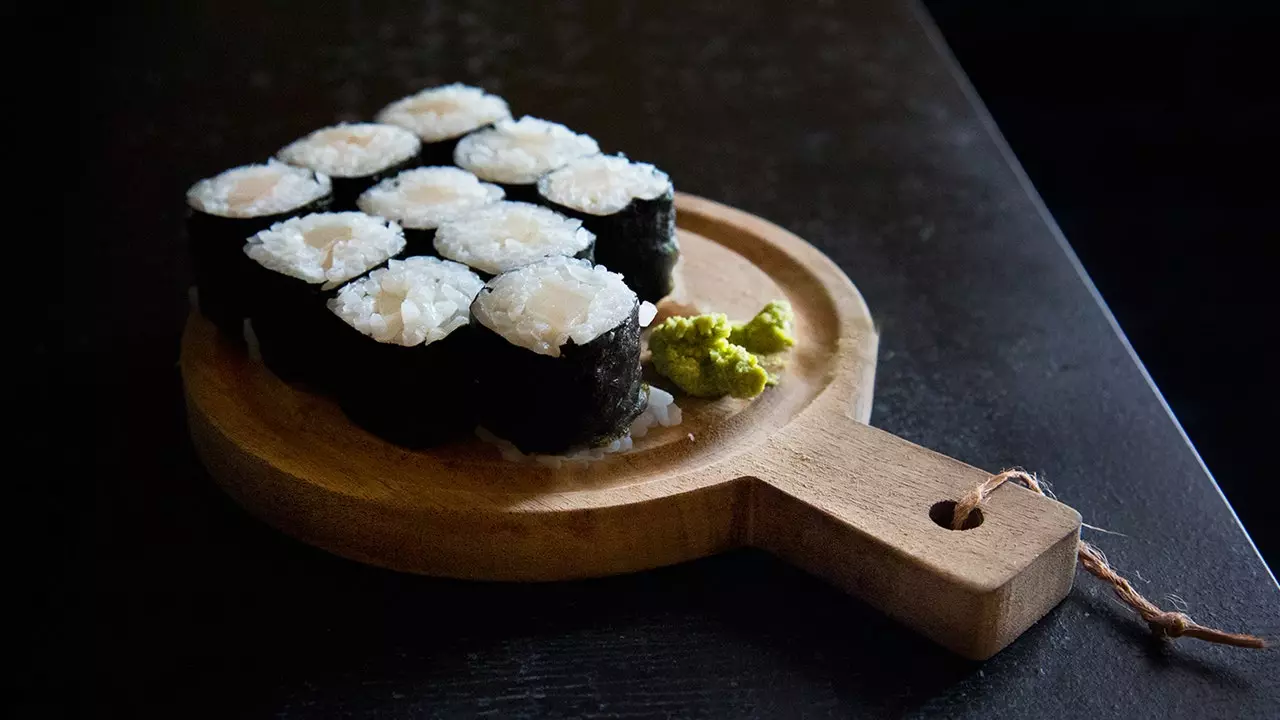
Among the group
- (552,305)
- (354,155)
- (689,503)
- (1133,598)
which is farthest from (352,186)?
(1133,598)

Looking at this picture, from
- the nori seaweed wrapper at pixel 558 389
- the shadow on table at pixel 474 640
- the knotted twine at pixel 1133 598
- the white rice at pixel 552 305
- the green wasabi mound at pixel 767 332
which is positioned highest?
the white rice at pixel 552 305

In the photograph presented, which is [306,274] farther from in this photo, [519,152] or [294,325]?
[519,152]

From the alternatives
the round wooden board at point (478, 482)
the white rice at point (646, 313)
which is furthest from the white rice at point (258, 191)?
the white rice at point (646, 313)

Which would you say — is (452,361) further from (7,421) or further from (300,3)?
(300,3)

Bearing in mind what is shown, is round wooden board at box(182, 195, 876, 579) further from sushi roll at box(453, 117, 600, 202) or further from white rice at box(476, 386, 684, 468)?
sushi roll at box(453, 117, 600, 202)

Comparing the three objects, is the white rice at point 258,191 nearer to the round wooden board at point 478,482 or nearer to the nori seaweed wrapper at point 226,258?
the nori seaweed wrapper at point 226,258

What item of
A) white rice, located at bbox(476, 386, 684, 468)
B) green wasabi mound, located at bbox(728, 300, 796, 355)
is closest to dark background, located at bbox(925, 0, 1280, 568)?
green wasabi mound, located at bbox(728, 300, 796, 355)

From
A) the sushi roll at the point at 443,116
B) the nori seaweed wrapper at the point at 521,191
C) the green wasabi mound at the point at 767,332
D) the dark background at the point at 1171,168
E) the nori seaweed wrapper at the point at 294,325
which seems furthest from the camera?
the dark background at the point at 1171,168

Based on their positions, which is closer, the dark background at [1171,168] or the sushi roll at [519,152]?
the sushi roll at [519,152]

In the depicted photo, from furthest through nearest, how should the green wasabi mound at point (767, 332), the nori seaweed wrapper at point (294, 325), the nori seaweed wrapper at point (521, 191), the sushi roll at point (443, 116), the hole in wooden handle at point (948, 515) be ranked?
1. the sushi roll at point (443, 116)
2. the nori seaweed wrapper at point (521, 191)
3. the green wasabi mound at point (767, 332)
4. the nori seaweed wrapper at point (294, 325)
5. the hole in wooden handle at point (948, 515)
